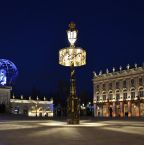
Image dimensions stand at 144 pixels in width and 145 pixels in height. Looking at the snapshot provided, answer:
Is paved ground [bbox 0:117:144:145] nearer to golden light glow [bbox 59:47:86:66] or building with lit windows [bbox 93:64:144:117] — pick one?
golden light glow [bbox 59:47:86:66]

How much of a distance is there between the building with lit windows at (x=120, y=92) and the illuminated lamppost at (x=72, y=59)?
6388 cm

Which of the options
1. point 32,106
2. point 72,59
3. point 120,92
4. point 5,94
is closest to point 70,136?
point 72,59

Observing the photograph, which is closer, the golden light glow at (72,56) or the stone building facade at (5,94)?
the golden light glow at (72,56)

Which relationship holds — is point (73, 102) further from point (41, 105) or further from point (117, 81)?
point (41, 105)

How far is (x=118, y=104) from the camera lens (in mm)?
99438

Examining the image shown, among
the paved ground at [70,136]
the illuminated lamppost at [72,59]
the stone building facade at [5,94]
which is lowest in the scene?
the paved ground at [70,136]

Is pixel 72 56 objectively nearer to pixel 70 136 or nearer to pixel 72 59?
pixel 72 59

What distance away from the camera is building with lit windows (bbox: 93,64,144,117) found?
93062 mm

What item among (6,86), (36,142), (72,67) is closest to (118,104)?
(6,86)

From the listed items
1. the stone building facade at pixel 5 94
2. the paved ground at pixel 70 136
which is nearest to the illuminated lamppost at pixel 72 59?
the paved ground at pixel 70 136

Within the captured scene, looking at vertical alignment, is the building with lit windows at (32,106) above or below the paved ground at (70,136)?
above

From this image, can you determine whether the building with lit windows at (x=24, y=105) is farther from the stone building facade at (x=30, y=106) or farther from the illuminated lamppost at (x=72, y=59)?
the illuminated lamppost at (x=72, y=59)

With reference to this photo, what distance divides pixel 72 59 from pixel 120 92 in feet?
232

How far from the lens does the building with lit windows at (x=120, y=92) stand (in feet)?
305
